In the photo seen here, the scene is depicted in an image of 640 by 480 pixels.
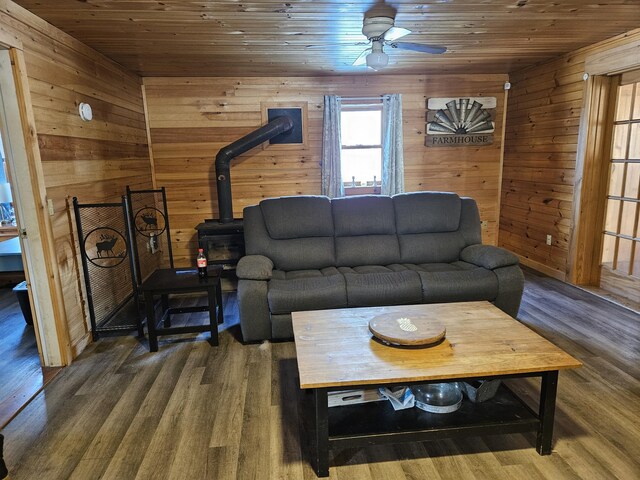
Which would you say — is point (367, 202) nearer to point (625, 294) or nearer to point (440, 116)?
point (440, 116)

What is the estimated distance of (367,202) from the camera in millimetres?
3623

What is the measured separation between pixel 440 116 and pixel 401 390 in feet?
12.7

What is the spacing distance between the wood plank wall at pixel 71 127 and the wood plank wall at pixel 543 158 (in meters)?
4.38

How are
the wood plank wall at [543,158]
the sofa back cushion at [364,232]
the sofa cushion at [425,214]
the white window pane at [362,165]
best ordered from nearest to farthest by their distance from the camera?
the sofa back cushion at [364,232] → the sofa cushion at [425,214] → the wood plank wall at [543,158] → the white window pane at [362,165]

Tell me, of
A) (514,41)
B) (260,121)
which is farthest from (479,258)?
(260,121)

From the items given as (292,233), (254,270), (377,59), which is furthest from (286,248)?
(377,59)

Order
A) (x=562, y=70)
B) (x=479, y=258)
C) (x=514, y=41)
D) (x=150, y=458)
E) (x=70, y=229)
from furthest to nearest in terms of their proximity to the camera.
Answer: (x=562, y=70) < (x=514, y=41) < (x=479, y=258) < (x=70, y=229) < (x=150, y=458)

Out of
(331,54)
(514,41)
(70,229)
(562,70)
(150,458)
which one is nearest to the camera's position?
(150,458)

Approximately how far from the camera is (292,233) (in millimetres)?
3436

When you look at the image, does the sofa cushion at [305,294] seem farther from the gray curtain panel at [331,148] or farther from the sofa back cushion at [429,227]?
the gray curtain panel at [331,148]

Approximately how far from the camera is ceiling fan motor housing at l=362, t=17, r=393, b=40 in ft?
8.82

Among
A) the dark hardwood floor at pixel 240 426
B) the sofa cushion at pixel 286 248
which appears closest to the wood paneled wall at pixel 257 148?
the sofa cushion at pixel 286 248

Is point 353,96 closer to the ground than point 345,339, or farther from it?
farther from it

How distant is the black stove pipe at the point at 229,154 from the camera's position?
14.0ft
